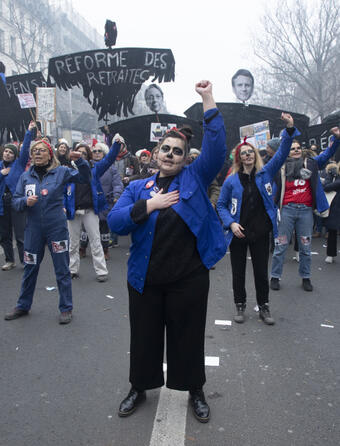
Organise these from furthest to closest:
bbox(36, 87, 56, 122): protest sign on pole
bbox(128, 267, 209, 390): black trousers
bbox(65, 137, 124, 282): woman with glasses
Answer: bbox(36, 87, 56, 122): protest sign on pole < bbox(65, 137, 124, 282): woman with glasses < bbox(128, 267, 209, 390): black trousers

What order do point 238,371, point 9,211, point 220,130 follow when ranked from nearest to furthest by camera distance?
point 220,130 < point 238,371 < point 9,211

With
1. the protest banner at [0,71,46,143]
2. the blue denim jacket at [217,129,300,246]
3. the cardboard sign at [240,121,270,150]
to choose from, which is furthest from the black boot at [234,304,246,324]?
the protest banner at [0,71,46,143]

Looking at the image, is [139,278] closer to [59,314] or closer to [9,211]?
[59,314]

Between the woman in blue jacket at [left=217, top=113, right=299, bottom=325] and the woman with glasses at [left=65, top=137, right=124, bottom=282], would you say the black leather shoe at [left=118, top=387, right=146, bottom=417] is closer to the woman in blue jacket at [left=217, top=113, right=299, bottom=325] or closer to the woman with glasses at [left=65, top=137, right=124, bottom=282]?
the woman in blue jacket at [left=217, top=113, right=299, bottom=325]

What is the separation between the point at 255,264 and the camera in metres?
4.28

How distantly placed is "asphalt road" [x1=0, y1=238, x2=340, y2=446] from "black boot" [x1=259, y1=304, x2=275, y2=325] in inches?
3.3

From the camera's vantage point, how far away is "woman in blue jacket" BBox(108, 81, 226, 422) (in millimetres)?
2422

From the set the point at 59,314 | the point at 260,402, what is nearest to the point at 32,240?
the point at 59,314

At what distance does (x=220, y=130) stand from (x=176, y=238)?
28.7 inches

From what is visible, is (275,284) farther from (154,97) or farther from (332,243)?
(154,97)

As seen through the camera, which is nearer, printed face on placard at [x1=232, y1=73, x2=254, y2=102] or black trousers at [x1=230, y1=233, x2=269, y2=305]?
black trousers at [x1=230, y1=233, x2=269, y2=305]

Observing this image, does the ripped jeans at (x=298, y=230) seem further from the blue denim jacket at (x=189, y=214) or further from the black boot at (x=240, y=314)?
the blue denim jacket at (x=189, y=214)

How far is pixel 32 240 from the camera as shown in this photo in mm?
4289

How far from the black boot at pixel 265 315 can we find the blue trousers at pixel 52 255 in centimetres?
220
